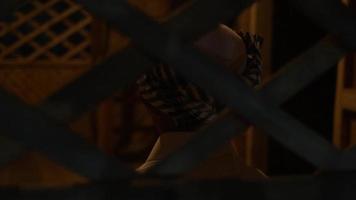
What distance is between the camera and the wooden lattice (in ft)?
12.7

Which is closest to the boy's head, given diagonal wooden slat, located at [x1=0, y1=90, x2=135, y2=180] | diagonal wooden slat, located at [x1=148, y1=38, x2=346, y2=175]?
diagonal wooden slat, located at [x1=148, y1=38, x2=346, y2=175]

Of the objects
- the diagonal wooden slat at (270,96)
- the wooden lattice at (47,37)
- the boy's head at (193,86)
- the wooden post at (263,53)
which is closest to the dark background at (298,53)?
the wooden post at (263,53)

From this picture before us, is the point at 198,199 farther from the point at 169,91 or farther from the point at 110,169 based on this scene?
the point at 169,91

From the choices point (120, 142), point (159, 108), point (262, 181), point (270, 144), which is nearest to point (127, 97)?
point (120, 142)

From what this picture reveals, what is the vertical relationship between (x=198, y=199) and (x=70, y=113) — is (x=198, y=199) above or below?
below

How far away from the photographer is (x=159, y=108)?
1.23 metres

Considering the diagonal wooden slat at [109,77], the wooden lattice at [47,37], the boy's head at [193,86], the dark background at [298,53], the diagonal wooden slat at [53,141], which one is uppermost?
the diagonal wooden slat at [109,77]

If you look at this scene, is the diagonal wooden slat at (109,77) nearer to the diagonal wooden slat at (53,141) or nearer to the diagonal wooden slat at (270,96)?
the diagonal wooden slat at (53,141)

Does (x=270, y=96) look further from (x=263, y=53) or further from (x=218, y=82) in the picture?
(x=263, y=53)

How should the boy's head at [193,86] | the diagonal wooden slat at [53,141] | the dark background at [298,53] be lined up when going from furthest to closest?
the dark background at [298,53]
the boy's head at [193,86]
the diagonal wooden slat at [53,141]

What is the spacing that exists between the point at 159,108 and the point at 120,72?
0.48 metres

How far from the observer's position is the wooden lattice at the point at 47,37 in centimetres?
387

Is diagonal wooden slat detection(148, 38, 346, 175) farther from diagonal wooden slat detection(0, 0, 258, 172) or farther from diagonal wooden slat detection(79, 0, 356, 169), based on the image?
diagonal wooden slat detection(0, 0, 258, 172)

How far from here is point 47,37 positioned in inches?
157
